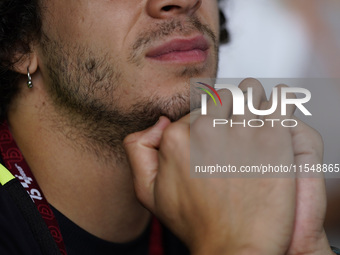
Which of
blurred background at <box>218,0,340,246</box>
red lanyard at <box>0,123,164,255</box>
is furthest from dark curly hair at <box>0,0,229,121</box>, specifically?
blurred background at <box>218,0,340,246</box>

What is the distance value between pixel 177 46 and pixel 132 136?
312 mm

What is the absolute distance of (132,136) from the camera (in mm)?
1266

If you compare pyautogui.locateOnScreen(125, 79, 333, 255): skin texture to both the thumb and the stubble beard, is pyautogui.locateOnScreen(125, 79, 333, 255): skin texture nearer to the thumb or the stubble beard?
the thumb

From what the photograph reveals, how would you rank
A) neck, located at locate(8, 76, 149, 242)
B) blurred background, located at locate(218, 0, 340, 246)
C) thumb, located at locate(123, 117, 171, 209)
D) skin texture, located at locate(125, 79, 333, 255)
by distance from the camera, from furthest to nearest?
blurred background, located at locate(218, 0, 340, 246)
neck, located at locate(8, 76, 149, 242)
thumb, located at locate(123, 117, 171, 209)
skin texture, located at locate(125, 79, 333, 255)

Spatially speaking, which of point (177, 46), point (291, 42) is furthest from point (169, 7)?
point (291, 42)

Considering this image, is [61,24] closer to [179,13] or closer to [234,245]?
[179,13]

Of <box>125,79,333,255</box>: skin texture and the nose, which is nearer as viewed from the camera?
<box>125,79,333,255</box>: skin texture

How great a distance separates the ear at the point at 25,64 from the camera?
1.50m

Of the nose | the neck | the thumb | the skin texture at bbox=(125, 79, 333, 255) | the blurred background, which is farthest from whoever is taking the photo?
the blurred background

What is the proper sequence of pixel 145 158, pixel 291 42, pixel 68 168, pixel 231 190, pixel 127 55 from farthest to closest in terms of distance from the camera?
pixel 291 42 → pixel 68 168 → pixel 127 55 → pixel 145 158 → pixel 231 190

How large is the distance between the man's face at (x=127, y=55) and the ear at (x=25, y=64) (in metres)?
0.06

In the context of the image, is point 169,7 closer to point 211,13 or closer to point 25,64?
point 211,13

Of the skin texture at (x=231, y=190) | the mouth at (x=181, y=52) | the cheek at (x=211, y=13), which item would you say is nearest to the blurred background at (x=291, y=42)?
the cheek at (x=211, y=13)

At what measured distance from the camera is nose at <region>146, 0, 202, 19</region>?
4.32 feet
